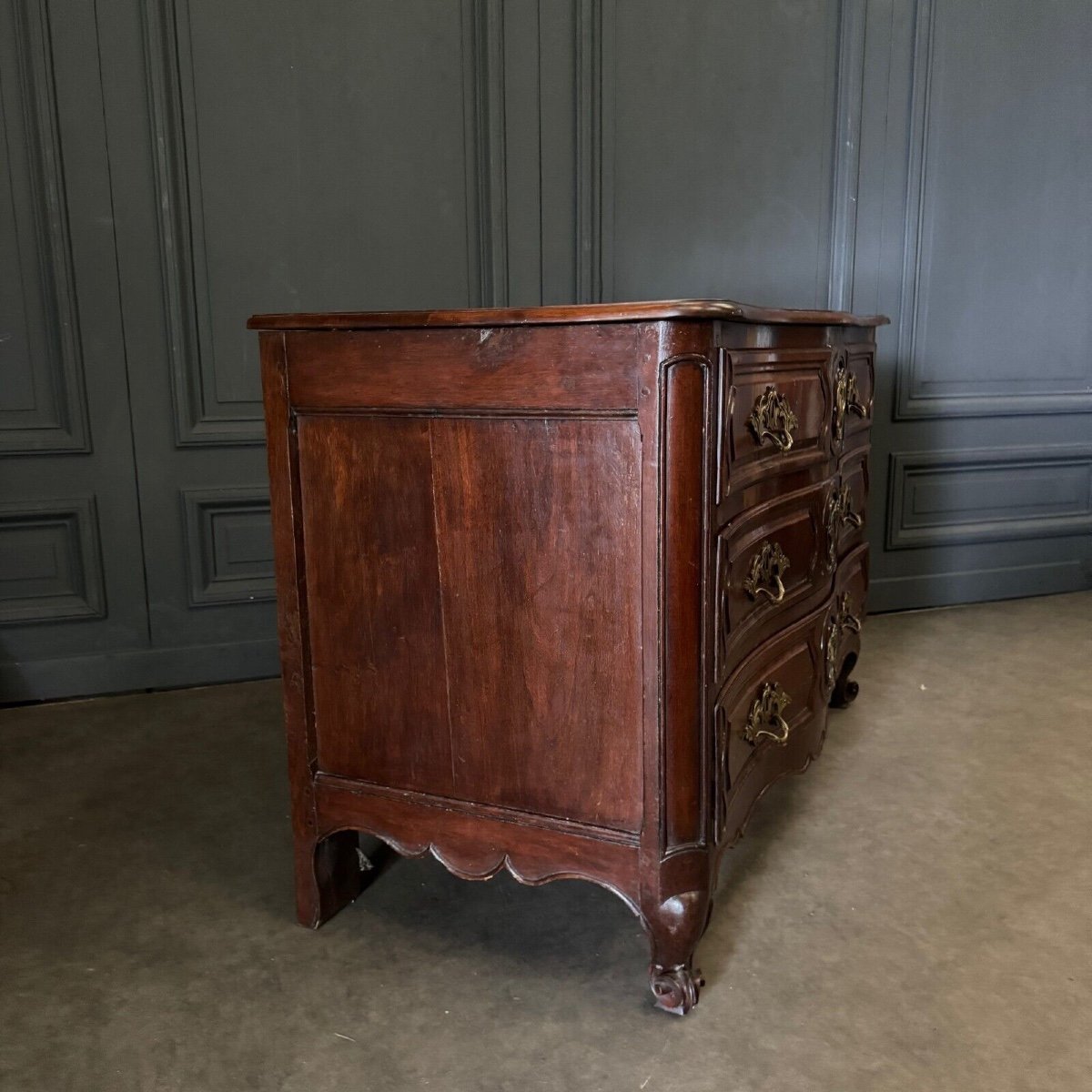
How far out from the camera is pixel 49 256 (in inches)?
116

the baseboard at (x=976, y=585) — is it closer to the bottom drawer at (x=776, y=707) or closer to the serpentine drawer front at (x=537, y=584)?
the bottom drawer at (x=776, y=707)

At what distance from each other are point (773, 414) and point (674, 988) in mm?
990

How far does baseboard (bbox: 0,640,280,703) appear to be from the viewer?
3.09m

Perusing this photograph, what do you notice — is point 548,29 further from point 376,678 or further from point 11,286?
point 376,678

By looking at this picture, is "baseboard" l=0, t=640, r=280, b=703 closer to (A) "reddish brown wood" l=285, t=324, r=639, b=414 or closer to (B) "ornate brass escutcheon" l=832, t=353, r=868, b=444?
(A) "reddish brown wood" l=285, t=324, r=639, b=414

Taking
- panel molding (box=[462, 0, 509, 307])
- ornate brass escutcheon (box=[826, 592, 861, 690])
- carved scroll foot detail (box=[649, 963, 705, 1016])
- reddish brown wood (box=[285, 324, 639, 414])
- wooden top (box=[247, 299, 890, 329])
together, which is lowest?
carved scroll foot detail (box=[649, 963, 705, 1016])

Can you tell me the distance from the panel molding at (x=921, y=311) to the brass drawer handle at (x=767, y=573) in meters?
2.44

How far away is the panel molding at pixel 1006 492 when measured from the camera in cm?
417

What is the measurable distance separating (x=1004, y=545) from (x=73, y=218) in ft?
12.4

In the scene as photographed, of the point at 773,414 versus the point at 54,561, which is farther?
the point at 54,561

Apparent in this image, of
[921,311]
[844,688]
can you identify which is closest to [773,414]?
[844,688]

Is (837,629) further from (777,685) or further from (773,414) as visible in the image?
(773,414)

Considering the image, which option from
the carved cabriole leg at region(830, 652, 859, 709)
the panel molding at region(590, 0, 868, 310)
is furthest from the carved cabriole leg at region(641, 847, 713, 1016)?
the panel molding at region(590, 0, 868, 310)

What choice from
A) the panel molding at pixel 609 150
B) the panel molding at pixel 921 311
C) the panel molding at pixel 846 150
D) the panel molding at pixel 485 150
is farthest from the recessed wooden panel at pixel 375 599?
the panel molding at pixel 921 311
